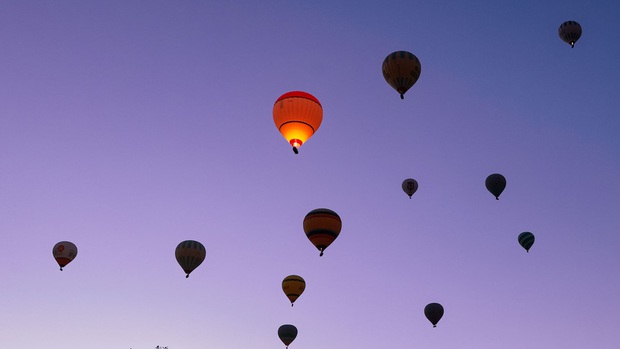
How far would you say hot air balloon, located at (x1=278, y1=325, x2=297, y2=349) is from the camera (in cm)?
4266

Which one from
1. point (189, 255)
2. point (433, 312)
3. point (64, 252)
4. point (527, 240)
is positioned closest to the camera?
point (189, 255)

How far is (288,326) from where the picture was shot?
143ft

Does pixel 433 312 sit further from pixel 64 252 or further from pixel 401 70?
pixel 64 252

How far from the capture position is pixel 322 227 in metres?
29.3

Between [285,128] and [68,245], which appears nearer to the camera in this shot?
[285,128]

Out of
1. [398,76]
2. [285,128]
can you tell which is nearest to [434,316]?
[398,76]

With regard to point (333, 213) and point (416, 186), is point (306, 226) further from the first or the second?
point (416, 186)

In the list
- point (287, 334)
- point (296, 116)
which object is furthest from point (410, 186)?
point (296, 116)

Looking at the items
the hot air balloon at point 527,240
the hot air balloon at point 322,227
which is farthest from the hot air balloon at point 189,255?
the hot air balloon at point 527,240

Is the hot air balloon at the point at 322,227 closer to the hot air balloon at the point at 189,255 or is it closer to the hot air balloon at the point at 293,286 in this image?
the hot air balloon at the point at 293,286

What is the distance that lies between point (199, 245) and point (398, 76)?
46.9 ft

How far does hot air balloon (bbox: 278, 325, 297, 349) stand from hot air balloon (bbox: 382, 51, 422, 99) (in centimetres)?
1955

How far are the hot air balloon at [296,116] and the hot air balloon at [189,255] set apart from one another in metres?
11.6

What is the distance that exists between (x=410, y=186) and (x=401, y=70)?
17.7m
